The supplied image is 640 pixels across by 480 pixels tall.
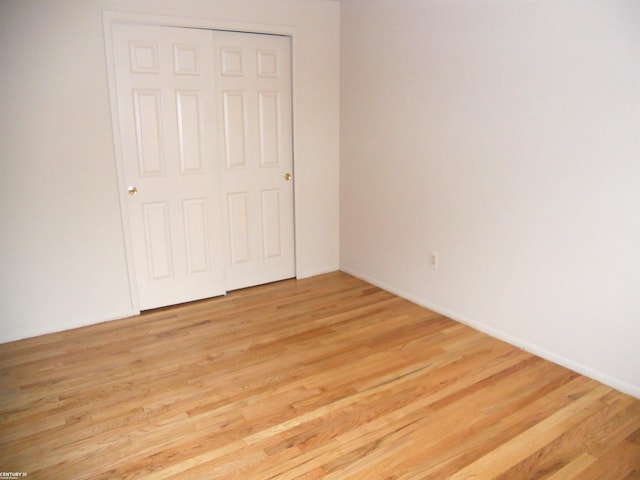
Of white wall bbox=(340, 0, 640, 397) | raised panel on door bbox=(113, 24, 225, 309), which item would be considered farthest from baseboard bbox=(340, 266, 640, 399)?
raised panel on door bbox=(113, 24, 225, 309)

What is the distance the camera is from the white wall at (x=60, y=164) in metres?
2.93

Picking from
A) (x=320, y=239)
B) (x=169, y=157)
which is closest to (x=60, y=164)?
(x=169, y=157)

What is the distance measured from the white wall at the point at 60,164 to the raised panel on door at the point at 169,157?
13 centimetres

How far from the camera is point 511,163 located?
2.83 meters

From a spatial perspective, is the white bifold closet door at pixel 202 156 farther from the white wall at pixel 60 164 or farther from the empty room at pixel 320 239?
the white wall at pixel 60 164

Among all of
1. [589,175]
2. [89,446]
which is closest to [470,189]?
[589,175]

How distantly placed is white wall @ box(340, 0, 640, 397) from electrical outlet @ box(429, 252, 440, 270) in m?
0.04

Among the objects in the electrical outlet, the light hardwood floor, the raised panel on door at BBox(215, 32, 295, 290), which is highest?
the raised panel on door at BBox(215, 32, 295, 290)

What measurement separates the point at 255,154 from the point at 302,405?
7.34 ft

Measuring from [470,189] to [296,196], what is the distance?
1.60m

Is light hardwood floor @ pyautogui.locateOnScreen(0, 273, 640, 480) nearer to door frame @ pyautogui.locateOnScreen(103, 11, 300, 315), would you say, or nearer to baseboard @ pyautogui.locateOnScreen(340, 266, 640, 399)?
baseboard @ pyautogui.locateOnScreen(340, 266, 640, 399)

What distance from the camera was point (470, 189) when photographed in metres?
3.12

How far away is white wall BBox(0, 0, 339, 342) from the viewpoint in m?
2.93

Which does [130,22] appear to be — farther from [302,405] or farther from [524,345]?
[524,345]
